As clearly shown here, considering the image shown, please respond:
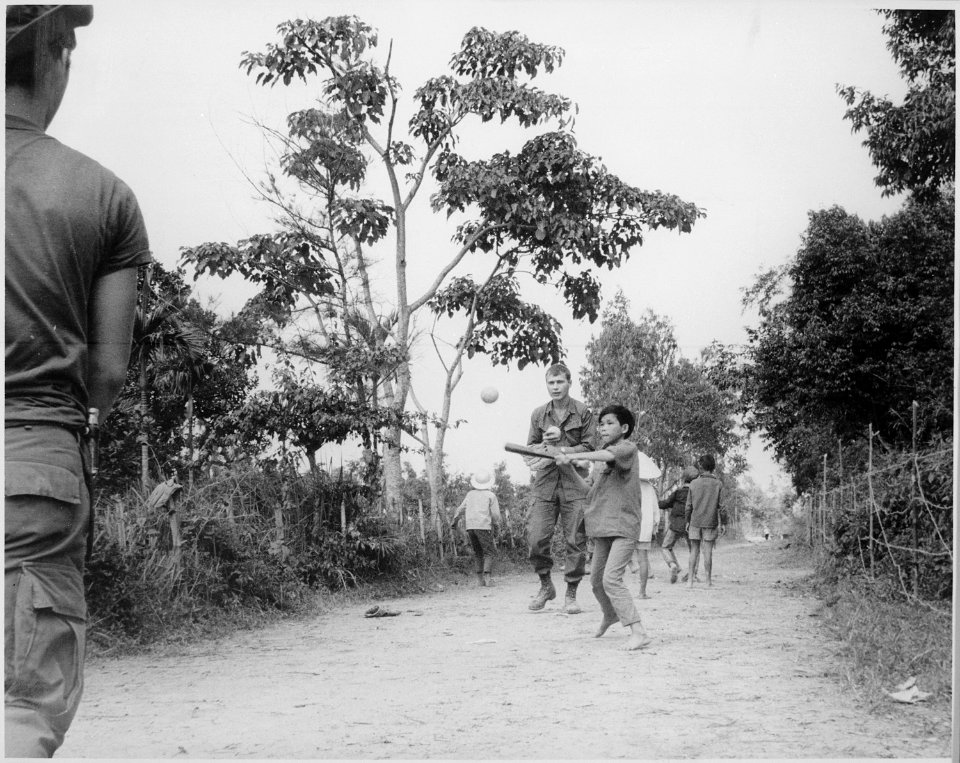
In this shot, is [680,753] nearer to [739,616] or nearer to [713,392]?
[713,392]

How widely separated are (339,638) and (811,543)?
958 cm

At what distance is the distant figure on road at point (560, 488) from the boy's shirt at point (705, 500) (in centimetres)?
232

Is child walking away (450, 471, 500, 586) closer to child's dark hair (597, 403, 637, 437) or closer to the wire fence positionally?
the wire fence

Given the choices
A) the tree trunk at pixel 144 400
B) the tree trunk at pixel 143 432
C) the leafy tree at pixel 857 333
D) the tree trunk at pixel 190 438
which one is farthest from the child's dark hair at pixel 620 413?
the tree trunk at pixel 190 438

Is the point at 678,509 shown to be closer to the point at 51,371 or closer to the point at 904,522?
the point at 904,522

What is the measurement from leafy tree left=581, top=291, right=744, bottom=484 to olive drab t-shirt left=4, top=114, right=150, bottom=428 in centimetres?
352

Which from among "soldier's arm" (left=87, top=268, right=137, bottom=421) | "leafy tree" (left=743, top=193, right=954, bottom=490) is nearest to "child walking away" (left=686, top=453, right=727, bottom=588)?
"leafy tree" (left=743, top=193, right=954, bottom=490)

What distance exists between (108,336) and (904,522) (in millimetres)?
5756

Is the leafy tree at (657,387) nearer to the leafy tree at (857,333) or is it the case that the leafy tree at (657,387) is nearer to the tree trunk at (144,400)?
the leafy tree at (857,333)

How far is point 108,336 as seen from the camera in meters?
2.20

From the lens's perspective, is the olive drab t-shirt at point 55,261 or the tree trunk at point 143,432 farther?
the tree trunk at point 143,432

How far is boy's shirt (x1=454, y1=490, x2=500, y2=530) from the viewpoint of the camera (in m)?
9.47

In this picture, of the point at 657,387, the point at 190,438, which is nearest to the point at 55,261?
the point at 657,387

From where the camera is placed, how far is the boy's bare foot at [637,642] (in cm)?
494
